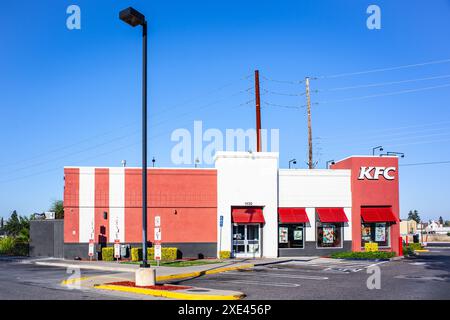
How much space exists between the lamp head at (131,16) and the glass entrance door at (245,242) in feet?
71.9

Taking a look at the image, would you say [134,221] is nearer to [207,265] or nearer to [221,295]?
[207,265]

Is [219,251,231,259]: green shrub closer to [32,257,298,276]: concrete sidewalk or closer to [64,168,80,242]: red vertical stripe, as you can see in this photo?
[32,257,298,276]: concrete sidewalk

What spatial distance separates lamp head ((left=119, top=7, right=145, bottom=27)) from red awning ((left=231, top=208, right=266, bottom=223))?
68.7 feet

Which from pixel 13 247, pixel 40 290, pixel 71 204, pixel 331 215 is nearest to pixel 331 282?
pixel 40 290

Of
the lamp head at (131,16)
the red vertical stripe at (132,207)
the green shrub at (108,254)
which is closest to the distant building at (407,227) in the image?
the red vertical stripe at (132,207)

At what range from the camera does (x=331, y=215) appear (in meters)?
38.2

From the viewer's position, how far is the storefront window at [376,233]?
129 feet

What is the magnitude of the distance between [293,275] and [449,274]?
700 cm

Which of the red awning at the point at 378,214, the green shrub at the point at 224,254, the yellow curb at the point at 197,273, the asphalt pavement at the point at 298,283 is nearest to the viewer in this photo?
the asphalt pavement at the point at 298,283

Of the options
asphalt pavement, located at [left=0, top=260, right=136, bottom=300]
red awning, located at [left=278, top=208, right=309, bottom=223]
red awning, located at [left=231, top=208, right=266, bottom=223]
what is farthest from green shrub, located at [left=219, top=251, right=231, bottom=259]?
asphalt pavement, located at [left=0, top=260, right=136, bottom=300]

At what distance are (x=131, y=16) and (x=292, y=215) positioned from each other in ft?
75.9

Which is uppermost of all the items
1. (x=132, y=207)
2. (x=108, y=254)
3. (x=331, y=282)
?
(x=132, y=207)

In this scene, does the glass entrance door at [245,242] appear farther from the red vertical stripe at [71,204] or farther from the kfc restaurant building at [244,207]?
the red vertical stripe at [71,204]

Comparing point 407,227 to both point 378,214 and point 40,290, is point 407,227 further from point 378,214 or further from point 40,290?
point 40,290
